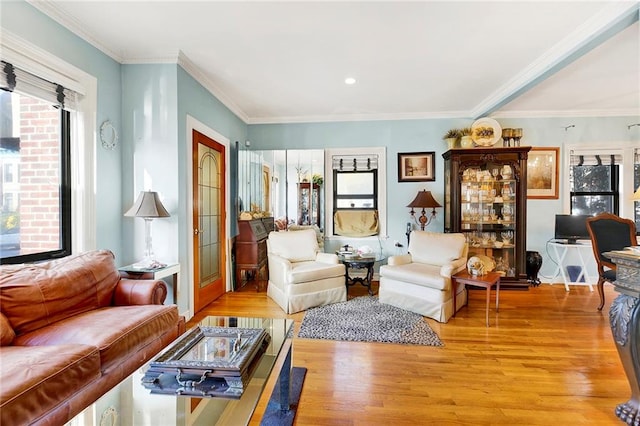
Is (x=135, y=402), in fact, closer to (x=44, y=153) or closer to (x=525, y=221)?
(x=44, y=153)

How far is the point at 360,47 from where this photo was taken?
9.08 feet

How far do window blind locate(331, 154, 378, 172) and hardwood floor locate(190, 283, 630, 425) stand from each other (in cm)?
258

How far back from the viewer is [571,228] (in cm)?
430

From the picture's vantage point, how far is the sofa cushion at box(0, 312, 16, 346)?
1.59 m

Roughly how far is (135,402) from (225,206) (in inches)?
123

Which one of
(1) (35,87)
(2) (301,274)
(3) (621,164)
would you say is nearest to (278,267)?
(2) (301,274)

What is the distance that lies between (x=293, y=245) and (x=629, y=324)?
312cm

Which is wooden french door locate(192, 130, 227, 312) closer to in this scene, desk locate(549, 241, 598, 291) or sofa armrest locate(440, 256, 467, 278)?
sofa armrest locate(440, 256, 467, 278)

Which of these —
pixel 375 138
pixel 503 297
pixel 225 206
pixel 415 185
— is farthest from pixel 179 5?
pixel 503 297

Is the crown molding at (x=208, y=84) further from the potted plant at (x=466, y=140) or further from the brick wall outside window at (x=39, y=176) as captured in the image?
the potted plant at (x=466, y=140)

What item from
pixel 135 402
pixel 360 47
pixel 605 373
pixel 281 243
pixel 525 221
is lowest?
pixel 605 373

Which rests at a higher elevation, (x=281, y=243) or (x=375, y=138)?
(x=375, y=138)

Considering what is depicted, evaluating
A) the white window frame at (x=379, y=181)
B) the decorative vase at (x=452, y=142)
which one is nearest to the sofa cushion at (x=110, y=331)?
the white window frame at (x=379, y=181)

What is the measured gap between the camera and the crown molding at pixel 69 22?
2166 millimetres
